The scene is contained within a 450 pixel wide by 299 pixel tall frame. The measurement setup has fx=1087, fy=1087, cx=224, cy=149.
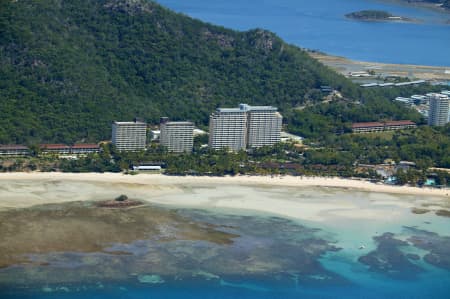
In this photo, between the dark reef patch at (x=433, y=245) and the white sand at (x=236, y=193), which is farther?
the white sand at (x=236, y=193)

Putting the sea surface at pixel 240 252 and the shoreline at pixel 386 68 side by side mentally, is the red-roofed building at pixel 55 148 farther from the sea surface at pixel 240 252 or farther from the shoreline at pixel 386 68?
the shoreline at pixel 386 68

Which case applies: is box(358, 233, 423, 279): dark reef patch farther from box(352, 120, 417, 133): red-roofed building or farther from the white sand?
box(352, 120, 417, 133): red-roofed building

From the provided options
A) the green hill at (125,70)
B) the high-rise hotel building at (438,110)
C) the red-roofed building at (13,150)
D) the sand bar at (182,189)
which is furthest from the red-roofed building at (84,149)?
the high-rise hotel building at (438,110)

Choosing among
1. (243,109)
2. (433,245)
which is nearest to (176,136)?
(243,109)

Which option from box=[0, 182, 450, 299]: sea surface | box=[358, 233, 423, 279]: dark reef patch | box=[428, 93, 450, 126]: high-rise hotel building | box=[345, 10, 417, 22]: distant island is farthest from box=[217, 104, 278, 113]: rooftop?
box=[345, 10, 417, 22]: distant island

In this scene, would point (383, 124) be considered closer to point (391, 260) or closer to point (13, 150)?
point (13, 150)

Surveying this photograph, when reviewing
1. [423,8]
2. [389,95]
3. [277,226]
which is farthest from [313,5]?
[277,226]
